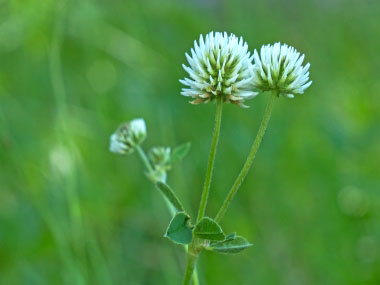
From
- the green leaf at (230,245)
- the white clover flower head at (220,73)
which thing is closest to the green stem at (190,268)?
the green leaf at (230,245)

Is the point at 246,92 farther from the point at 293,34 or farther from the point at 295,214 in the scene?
the point at 293,34

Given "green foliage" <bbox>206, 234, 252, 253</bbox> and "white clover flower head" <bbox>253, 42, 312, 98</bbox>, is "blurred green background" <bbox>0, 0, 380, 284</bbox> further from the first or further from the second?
"white clover flower head" <bbox>253, 42, 312, 98</bbox>

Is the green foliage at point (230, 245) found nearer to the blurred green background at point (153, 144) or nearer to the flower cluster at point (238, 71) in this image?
the flower cluster at point (238, 71)

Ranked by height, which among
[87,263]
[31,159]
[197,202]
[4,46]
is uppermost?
[4,46]

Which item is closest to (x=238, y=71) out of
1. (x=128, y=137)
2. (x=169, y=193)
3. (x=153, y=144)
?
(x=169, y=193)

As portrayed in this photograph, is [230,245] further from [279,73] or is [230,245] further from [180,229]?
[279,73]

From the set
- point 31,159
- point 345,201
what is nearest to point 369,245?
point 345,201

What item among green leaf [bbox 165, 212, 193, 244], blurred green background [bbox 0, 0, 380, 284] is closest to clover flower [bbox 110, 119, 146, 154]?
green leaf [bbox 165, 212, 193, 244]

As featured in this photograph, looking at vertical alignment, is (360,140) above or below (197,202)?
above
